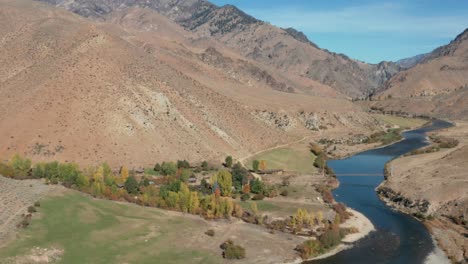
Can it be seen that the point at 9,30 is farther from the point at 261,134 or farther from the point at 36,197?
the point at 36,197

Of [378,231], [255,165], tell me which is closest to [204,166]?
[255,165]

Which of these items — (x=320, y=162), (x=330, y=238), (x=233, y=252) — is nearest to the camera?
(x=233, y=252)

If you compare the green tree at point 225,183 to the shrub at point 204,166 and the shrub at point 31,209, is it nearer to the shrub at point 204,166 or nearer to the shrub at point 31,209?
the shrub at point 204,166

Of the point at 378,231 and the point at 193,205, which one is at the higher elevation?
the point at 193,205

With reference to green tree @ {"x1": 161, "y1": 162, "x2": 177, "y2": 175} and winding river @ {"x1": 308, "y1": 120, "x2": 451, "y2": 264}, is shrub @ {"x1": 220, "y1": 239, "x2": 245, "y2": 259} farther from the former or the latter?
green tree @ {"x1": 161, "y1": 162, "x2": 177, "y2": 175}

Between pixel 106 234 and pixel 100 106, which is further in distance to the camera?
pixel 100 106

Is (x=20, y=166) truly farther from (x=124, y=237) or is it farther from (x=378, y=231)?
(x=378, y=231)
